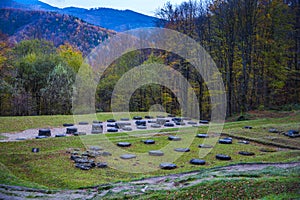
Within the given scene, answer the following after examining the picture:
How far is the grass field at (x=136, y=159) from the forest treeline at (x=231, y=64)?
10819mm

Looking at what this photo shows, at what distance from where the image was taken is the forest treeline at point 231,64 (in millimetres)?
28016

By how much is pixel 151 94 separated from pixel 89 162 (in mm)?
25633

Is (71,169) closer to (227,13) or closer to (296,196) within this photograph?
(296,196)

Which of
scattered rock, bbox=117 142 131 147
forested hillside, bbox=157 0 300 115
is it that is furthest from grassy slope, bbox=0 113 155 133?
forested hillside, bbox=157 0 300 115

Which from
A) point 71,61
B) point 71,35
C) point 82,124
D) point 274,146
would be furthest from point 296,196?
point 71,35

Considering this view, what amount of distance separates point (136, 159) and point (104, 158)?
1385 millimetres

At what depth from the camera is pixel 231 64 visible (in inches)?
1103

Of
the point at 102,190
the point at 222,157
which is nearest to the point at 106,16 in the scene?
the point at 222,157

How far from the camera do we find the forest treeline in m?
28.0

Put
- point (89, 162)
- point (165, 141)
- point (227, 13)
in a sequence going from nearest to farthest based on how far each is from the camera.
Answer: point (89, 162), point (165, 141), point (227, 13)

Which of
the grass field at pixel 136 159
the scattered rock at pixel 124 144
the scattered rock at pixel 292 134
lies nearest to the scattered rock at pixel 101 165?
the grass field at pixel 136 159

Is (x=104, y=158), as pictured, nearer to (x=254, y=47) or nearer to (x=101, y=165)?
(x=101, y=165)

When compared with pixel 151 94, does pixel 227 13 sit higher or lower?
higher

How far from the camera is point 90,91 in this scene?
115 ft
